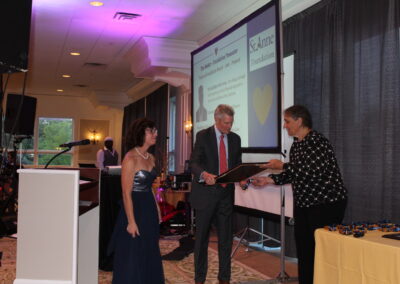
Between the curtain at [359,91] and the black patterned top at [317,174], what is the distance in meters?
0.97

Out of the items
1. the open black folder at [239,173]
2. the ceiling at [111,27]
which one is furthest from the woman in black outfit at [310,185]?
the ceiling at [111,27]

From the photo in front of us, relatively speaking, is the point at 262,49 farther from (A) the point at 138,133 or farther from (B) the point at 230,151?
(A) the point at 138,133

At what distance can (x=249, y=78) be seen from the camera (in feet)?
17.4

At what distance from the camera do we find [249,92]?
17.5ft

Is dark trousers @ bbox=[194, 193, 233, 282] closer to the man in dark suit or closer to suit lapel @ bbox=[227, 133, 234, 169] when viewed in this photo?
the man in dark suit

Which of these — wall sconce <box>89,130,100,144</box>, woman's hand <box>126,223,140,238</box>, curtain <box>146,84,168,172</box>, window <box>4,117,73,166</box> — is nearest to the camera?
woman's hand <box>126,223,140,238</box>

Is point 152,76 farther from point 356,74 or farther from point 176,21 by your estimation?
point 356,74

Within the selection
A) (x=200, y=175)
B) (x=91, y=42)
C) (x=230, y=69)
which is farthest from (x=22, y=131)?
(x=200, y=175)

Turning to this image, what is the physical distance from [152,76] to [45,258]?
724 cm

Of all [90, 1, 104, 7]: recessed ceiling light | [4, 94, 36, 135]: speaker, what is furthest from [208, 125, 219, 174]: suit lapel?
[4, 94, 36, 135]: speaker

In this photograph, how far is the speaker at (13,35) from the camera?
7.61ft

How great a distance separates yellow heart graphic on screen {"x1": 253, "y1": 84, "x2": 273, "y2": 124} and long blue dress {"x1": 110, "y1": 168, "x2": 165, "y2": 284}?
1.75 m

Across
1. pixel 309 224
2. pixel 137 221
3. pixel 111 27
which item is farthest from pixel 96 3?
pixel 309 224

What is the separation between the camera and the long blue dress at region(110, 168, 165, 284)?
11.4ft
